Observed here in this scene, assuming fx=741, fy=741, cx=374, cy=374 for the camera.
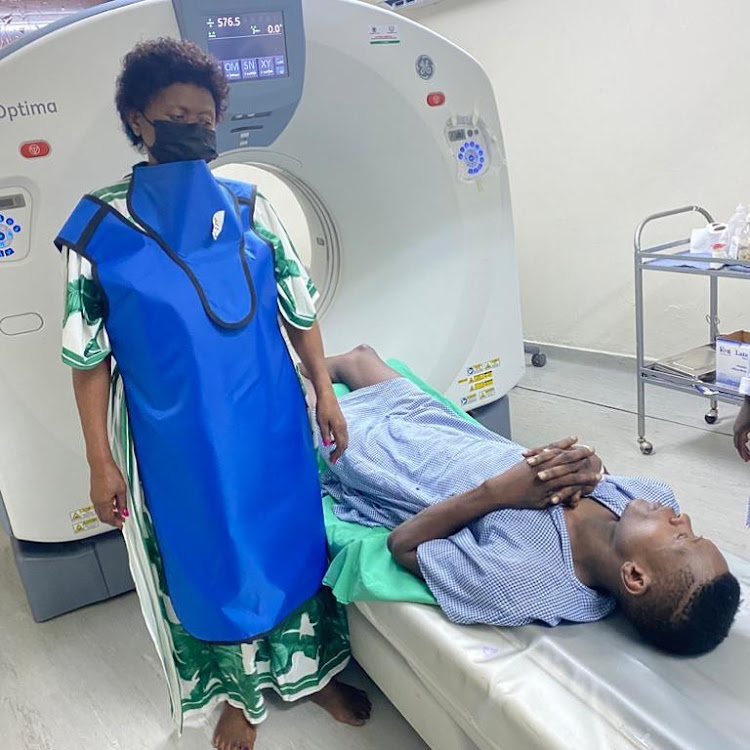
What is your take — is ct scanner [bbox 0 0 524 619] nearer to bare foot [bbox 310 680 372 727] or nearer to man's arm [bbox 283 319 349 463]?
man's arm [bbox 283 319 349 463]

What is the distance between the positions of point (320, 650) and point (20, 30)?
304 cm

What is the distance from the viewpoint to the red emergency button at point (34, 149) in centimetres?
150

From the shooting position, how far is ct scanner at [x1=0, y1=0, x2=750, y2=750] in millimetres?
1055

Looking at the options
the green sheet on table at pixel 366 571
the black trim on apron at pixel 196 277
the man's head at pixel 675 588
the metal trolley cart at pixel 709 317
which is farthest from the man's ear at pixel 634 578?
the metal trolley cart at pixel 709 317

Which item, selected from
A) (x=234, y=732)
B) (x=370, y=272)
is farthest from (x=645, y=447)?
(x=234, y=732)

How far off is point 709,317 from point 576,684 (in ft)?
6.33

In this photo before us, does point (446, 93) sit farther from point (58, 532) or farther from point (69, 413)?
point (58, 532)

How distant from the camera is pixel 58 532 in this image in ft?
5.83

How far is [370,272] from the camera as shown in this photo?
7.03 ft

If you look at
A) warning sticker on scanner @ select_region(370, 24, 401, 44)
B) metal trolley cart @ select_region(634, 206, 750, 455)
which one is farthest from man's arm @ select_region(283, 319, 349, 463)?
metal trolley cart @ select_region(634, 206, 750, 455)

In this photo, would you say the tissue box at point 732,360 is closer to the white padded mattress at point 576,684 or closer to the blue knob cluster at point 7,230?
the white padded mattress at point 576,684

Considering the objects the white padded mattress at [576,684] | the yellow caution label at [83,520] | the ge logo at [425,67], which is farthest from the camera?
the ge logo at [425,67]

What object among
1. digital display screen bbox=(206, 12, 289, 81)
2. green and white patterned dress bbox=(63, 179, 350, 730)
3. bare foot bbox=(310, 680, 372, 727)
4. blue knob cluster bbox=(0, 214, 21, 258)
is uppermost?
digital display screen bbox=(206, 12, 289, 81)

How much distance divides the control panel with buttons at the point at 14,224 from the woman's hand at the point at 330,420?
73 centimetres
